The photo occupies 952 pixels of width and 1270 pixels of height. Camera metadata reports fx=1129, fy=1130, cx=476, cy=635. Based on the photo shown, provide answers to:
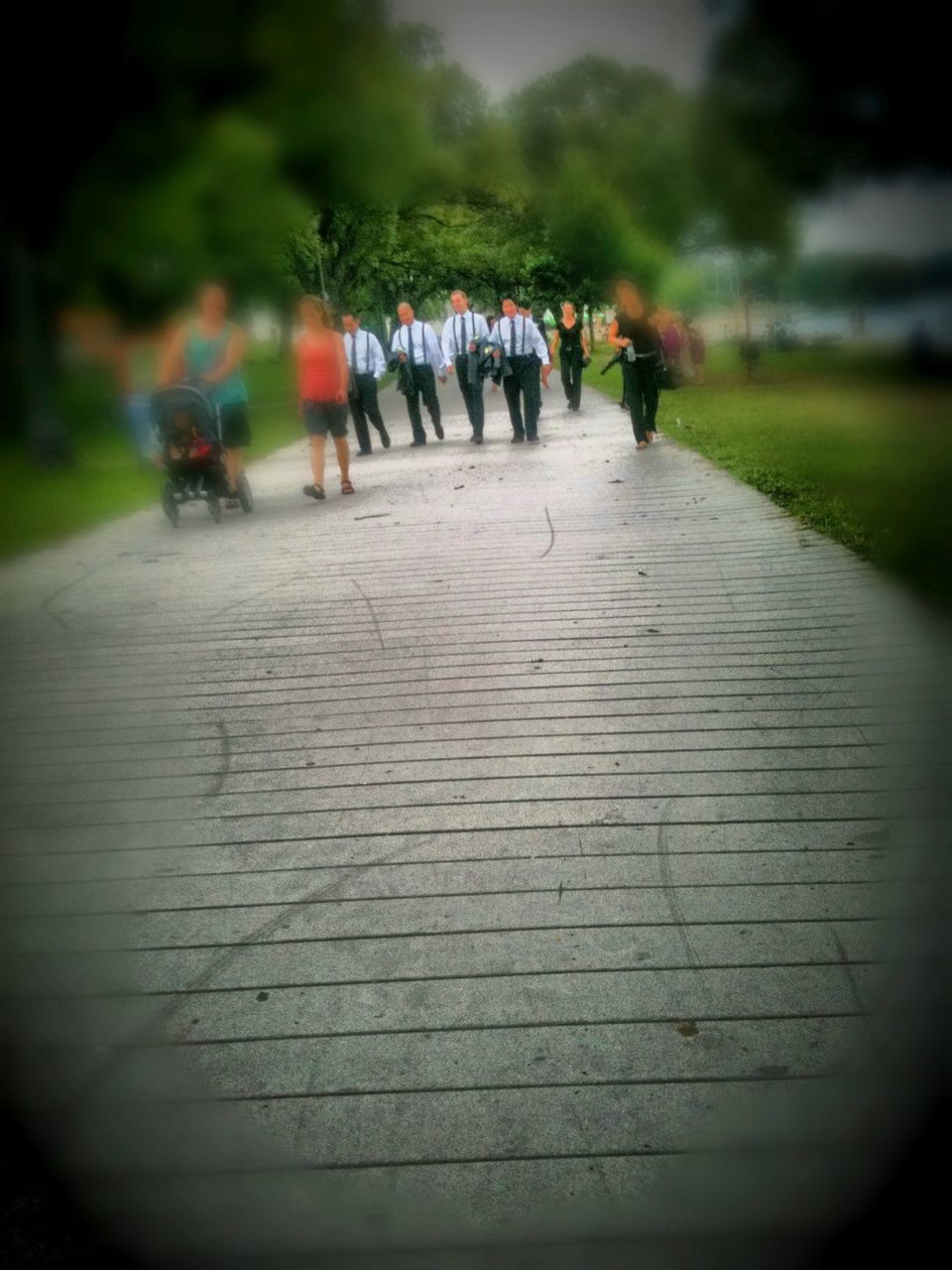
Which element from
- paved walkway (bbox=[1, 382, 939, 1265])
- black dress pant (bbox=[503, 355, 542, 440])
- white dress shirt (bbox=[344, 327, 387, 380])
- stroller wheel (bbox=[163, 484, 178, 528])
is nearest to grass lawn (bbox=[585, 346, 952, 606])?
paved walkway (bbox=[1, 382, 939, 1265])

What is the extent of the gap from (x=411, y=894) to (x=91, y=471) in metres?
1.76

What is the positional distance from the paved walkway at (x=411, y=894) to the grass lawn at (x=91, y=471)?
0.10 ft

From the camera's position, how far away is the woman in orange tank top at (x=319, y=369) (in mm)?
696

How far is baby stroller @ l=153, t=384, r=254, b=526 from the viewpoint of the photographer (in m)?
0.68

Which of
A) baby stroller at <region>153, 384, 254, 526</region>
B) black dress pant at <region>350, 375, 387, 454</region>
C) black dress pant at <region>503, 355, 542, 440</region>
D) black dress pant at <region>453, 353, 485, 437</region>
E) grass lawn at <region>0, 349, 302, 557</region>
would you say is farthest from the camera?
black dress pant at <region>503, 355, 542, 440</region>

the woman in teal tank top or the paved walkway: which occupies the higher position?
the woman in teal tank top

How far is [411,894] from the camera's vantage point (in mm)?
2238

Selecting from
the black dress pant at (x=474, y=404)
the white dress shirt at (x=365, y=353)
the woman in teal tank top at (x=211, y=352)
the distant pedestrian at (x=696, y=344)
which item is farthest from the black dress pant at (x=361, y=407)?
the black dress pant at (x=474, y=404)

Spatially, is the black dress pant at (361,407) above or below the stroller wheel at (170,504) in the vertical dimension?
above

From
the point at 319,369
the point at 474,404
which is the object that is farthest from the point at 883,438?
the point at 474,404

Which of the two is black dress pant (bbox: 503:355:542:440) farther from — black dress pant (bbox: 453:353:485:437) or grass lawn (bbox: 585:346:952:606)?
grass lawn (bbox: 585:346:952:606)

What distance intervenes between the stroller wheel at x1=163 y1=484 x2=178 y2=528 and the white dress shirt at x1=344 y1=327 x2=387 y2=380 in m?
0.15

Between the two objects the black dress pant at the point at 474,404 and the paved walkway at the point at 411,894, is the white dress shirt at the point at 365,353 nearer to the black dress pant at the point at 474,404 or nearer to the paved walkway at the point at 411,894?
the paved walkway at the point at 411,894

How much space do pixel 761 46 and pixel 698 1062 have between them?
1.37m
